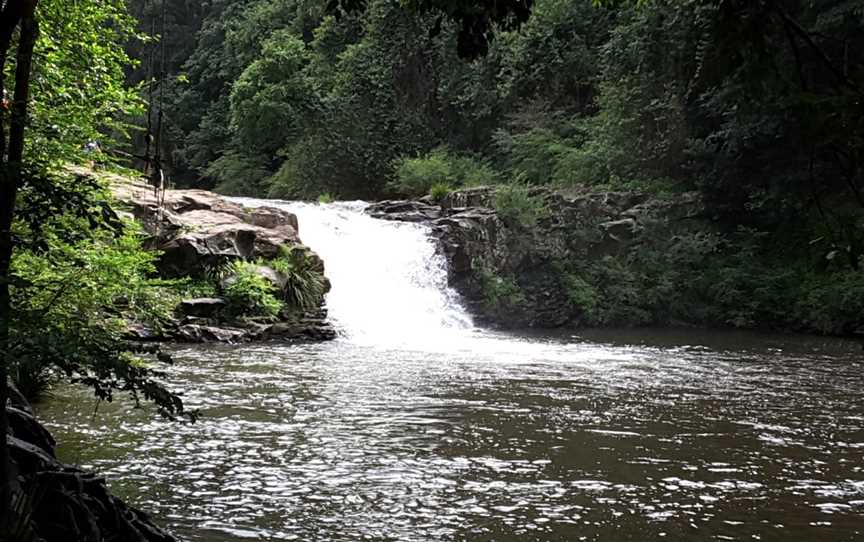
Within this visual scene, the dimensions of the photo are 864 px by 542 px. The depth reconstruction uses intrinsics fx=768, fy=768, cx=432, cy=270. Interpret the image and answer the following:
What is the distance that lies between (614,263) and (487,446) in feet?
45.9

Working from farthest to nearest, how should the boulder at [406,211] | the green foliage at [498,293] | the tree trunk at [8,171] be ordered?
1. the boulder at [406,211]
2. the green foliage at [498,293]
3. the tree trunk at [8,171]

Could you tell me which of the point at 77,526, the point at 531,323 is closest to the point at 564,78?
the point at 531,323

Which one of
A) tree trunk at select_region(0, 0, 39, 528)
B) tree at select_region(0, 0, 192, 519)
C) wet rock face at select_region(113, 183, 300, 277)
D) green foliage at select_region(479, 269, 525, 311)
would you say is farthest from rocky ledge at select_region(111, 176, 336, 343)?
tree trunk at select_region(0, 0, 39, 528)

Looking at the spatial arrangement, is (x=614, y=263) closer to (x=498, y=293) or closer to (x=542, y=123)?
(x=498, y=293)

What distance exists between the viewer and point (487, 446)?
688 centimetres

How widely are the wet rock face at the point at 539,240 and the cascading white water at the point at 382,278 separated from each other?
57cm

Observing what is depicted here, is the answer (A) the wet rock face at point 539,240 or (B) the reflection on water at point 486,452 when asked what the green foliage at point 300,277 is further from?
(B) the reflection on water at point 486,452

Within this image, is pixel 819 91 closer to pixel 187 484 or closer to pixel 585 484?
pixel 585 484

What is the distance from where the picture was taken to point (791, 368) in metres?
12.2

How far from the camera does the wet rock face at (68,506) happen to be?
3.31 metres

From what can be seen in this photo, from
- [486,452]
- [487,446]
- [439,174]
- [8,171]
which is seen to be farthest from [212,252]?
[8,171]

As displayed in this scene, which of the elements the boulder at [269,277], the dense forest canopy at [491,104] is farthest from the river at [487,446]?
the dense forest canopy at [491,104]

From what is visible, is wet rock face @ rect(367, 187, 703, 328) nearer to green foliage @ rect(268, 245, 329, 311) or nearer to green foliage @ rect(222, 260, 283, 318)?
green foliage @ rect(268, 245, 329, 311)

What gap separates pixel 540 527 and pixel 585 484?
1.06m
